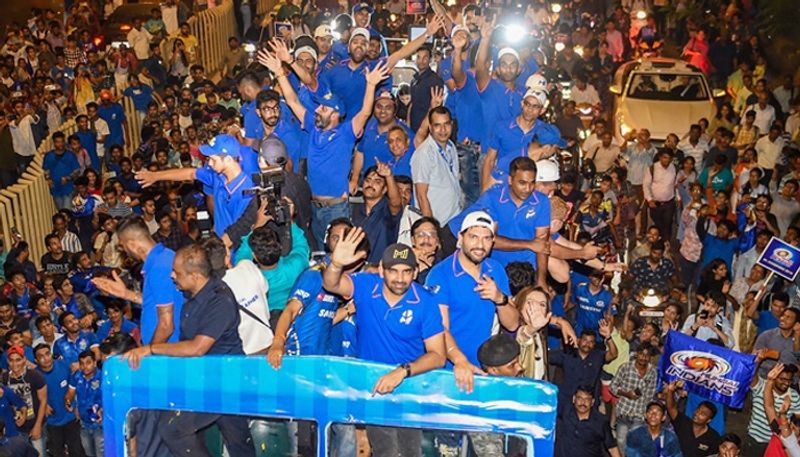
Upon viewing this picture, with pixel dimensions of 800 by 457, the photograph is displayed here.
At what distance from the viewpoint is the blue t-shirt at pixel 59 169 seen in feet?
53.6

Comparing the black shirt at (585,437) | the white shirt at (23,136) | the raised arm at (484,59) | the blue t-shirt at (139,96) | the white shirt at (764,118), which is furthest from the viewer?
the blue t-shirt at (139,96)

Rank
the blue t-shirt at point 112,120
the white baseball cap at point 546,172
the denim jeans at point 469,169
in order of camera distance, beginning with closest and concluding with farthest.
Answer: the white baseball cap at point 546,172 → the denim jeans at point 469,169 → the blue t-shirt at point 112,120

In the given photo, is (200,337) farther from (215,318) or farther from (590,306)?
(590,306)

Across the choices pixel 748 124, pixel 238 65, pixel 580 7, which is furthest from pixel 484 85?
pixel 580 7

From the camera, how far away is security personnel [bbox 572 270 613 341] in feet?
39.8

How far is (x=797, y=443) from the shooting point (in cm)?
1009

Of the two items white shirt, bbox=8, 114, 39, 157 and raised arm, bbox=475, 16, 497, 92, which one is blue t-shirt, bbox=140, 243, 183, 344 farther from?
white shirt, bbox=8, 114, 39, 157

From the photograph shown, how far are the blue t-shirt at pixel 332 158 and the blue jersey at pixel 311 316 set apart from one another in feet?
8.66

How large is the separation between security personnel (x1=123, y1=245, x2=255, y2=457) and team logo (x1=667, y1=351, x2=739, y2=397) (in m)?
5.18

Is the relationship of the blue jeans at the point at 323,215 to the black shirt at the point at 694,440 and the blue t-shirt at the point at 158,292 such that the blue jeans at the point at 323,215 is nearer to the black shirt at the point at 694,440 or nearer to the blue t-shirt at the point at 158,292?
the blue t-shirt at the point at 158,292

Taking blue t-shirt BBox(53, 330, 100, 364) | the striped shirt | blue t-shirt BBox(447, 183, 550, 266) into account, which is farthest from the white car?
blue t-shirt BBox(53, 330, 100, 364)

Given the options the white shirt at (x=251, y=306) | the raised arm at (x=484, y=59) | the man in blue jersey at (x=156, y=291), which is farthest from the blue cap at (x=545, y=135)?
the man in blue jersey at (x=156, y=291)

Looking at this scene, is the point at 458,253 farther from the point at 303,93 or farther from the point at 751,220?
the point at 751,220

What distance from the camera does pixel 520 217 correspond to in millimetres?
9484
